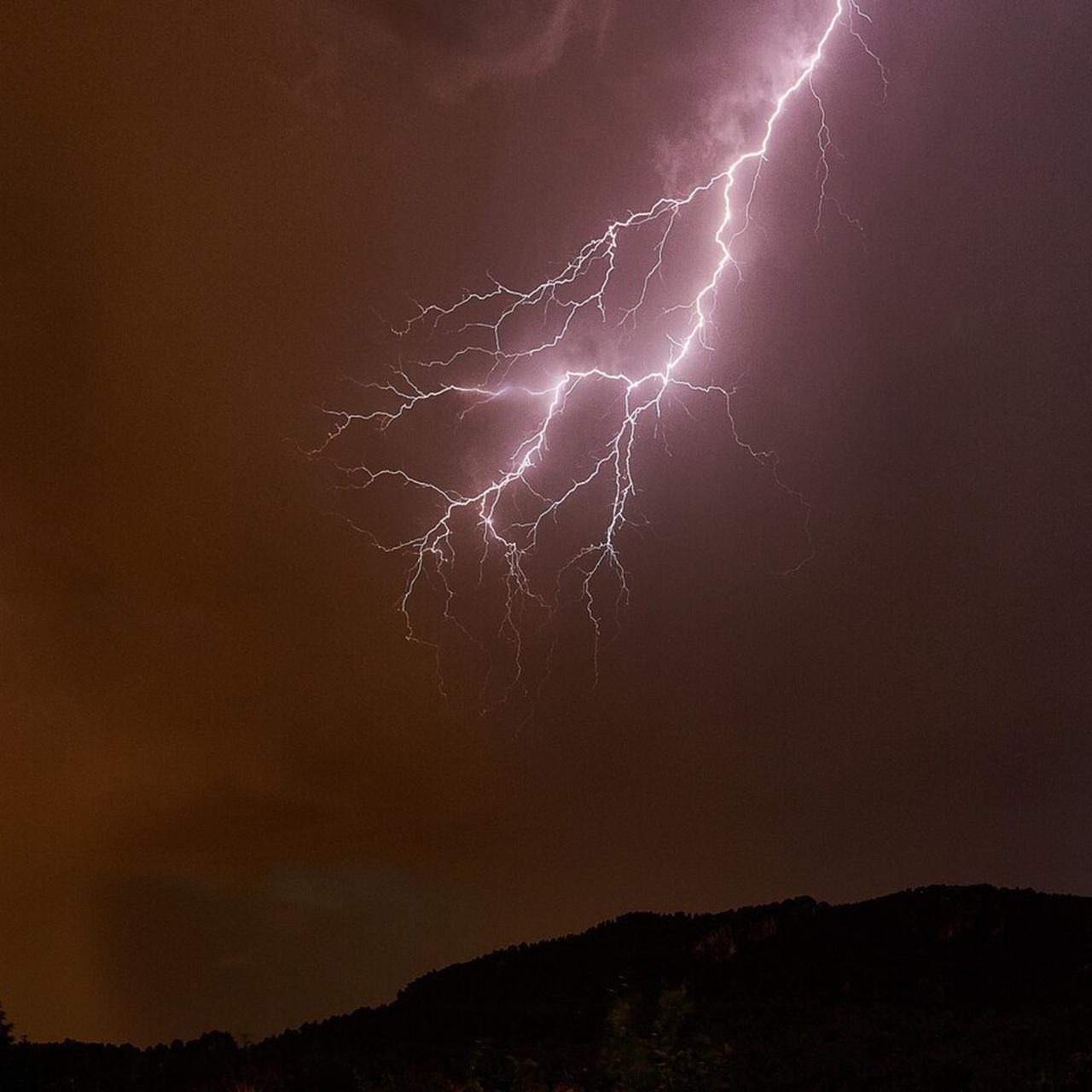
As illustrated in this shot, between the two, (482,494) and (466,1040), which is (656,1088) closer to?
(466,1040)

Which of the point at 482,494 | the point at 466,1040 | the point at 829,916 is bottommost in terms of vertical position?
the point at 466,1040

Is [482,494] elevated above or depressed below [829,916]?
above

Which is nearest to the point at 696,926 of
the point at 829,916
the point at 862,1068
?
the point at 829,916

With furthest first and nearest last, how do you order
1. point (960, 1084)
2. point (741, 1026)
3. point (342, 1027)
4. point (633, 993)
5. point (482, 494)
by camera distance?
point (482, 494) → point (342, 1027) → point (633, 993) → point (741, 1026) → point (960, 1084)

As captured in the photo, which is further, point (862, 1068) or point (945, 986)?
point (945, 986)

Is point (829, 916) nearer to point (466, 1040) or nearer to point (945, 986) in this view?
point (945, 986)

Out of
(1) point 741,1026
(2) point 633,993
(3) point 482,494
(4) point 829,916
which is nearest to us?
(1) point 741,1026
